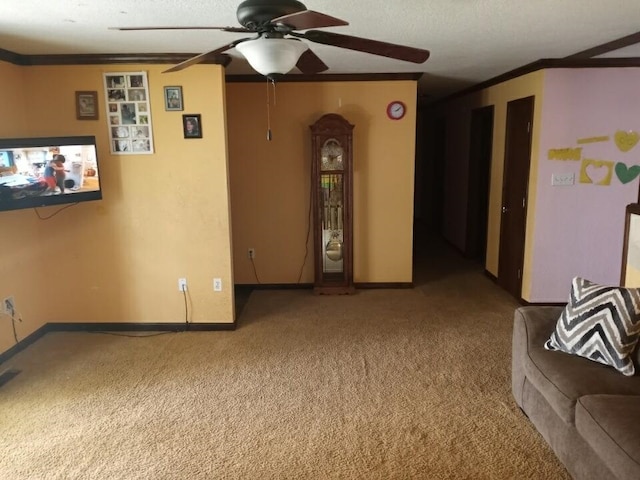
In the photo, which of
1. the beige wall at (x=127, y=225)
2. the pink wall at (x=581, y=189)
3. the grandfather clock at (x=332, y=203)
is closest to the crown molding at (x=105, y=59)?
the beige wall at (x=127, y=225)

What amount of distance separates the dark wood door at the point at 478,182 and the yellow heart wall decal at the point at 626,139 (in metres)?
1.67

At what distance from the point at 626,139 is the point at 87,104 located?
4458mm

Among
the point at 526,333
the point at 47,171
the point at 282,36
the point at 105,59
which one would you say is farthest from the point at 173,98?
the point at 526,333

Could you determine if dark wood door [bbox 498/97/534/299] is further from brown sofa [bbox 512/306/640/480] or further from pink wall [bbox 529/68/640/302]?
brown sofa [bbox 512/306/640/480]

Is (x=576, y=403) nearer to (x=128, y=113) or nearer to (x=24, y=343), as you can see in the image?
(x=128, y=113)

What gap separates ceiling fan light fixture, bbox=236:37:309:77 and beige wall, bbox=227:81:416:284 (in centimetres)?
302

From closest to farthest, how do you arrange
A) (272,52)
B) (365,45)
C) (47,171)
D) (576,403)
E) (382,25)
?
(272,52), (365,45), (576,403), (382,25), (47,171)

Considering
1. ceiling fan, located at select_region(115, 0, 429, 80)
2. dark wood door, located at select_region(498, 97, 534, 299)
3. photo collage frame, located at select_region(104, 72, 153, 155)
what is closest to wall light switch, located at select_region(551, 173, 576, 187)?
dark wood door, located at select_region(498, 97, 534, 299)

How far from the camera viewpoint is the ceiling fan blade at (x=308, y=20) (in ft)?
4.97

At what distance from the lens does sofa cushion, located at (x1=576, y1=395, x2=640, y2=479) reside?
1.68 m

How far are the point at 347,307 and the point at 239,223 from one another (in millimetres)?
1472

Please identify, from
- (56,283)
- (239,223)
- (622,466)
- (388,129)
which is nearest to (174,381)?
(56,283)

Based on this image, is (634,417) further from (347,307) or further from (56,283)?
(56,283)

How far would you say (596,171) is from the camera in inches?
163
